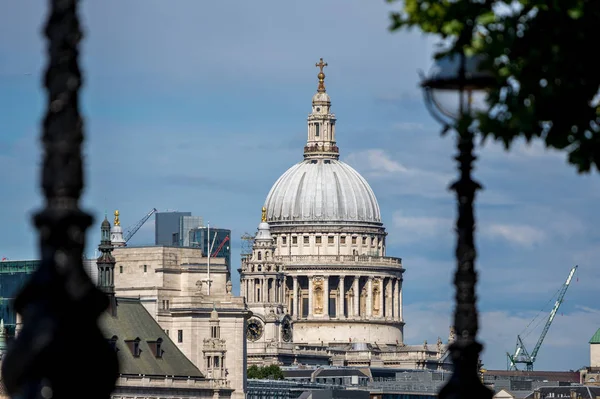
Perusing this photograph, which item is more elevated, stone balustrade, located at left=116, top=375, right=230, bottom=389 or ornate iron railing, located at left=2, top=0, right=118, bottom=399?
stone balustrade, located at left=116, top=375, right=230, bottom=389

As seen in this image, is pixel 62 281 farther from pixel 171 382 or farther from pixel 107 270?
pixel 171 382

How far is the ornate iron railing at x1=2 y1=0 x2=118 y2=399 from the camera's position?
25.1 meters

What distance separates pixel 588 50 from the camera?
29.0 m

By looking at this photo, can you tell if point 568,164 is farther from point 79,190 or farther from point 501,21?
point 79,190

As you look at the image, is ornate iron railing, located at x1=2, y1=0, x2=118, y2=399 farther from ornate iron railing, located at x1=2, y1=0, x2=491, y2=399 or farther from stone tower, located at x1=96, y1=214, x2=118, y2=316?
stone tower, located at x1=96, y1=214, x2=118, y2=316

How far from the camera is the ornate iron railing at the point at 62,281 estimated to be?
25.1 m

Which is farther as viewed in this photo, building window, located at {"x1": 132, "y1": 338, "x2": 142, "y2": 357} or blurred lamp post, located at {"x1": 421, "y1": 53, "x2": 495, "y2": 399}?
building window, located at {"x1": 132, "y1": 338, "x2": 142, "y2": 357}

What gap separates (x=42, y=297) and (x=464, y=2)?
744 centimetres

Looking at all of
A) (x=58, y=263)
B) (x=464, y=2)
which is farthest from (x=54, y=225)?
(x=464, y=2)

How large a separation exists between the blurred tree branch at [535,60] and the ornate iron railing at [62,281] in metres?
5.43

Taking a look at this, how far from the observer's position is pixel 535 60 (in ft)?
95.3

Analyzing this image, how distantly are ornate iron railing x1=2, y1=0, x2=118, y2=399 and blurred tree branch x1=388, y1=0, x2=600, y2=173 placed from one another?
5.43 meters

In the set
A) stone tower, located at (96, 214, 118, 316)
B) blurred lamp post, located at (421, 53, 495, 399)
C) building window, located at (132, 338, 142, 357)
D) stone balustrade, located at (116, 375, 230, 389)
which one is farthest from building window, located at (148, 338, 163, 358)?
blurred lamp post, located at (421, 53, 495, 399)

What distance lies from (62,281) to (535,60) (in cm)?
715
